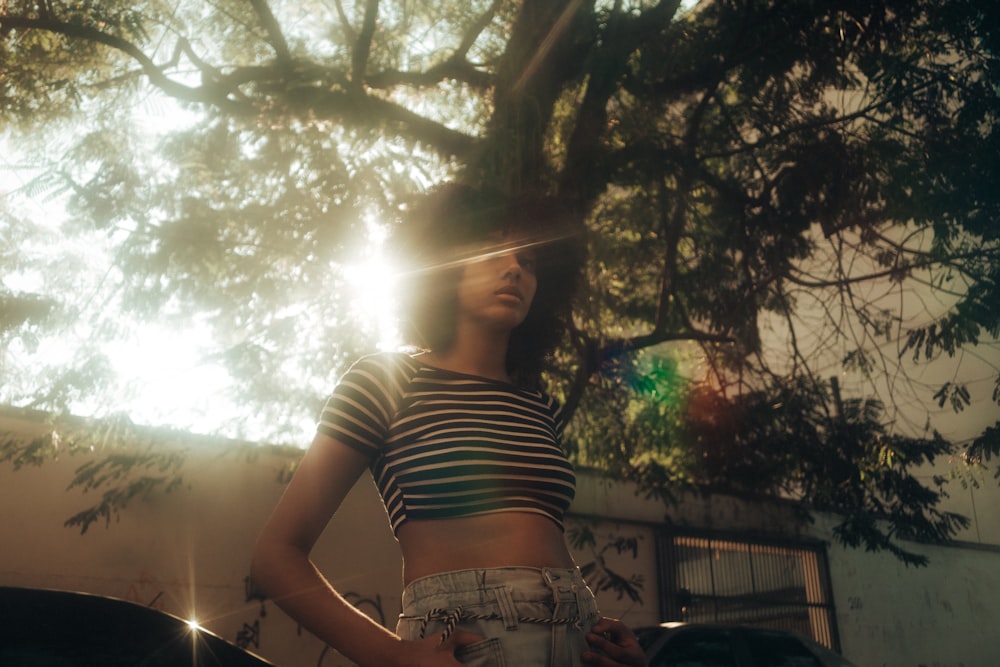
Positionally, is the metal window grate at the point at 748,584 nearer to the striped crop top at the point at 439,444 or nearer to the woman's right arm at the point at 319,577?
the striped crop top at the point at 439,444

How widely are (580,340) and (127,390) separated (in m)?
3.81

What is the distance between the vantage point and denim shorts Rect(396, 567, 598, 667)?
1228mm

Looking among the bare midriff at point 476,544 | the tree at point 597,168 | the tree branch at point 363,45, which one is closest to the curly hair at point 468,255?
the bare midriff at point 476,544

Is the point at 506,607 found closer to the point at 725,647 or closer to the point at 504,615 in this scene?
the point at 504,615

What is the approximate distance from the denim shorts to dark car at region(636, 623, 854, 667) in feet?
16.7

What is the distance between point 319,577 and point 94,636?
906 millimetres

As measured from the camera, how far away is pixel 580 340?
22.5 ft

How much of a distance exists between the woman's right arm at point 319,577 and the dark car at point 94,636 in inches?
29.6

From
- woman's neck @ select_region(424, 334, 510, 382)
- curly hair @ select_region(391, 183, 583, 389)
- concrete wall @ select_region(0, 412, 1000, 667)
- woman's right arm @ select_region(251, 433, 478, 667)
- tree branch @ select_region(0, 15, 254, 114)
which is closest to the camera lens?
woman's right arm @ select_region(251, 433, 478, 667)

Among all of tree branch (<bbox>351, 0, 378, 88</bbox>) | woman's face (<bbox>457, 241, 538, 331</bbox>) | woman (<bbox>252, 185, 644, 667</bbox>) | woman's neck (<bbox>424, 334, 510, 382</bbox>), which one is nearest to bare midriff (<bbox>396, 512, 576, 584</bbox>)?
woman (<bbox>252, 185, 644, 667</bbox>)

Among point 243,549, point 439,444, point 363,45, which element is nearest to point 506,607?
point 439,444

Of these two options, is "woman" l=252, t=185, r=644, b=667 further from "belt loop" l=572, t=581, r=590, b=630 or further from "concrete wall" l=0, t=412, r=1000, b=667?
"concrete wall" l=0, t=412, r=1000, b=667

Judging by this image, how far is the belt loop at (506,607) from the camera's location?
1243 mm

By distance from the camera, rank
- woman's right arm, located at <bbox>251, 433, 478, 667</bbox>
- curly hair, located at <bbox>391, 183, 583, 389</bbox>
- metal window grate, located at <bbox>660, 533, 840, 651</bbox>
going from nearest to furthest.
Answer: woman's right arm, located at <bbox>251, 433, 478, 667</bbox>, curly hair, located at <bbox>391, 183, 583, 389</bbox>, metal window grate, located at <bbox>660, 533, 840, 651</bbox>
